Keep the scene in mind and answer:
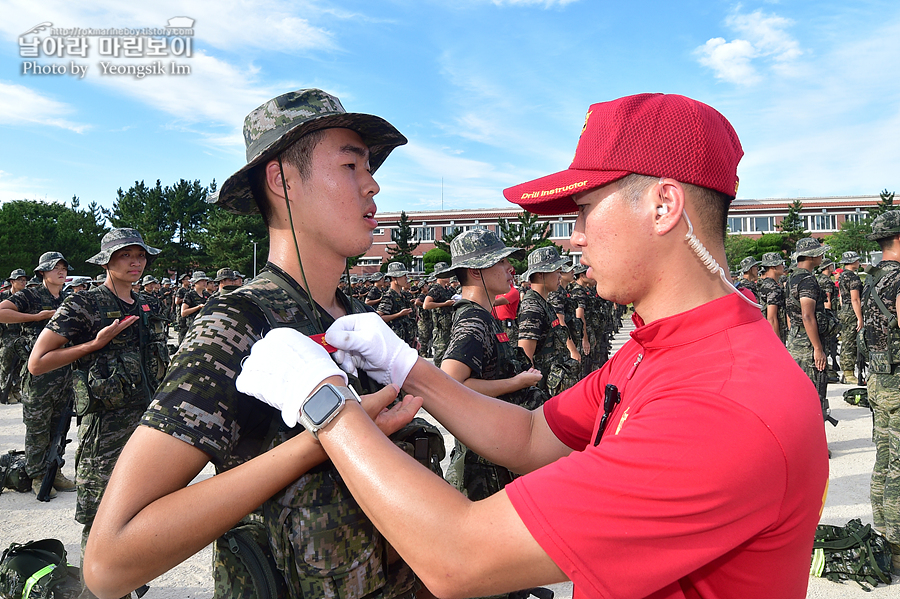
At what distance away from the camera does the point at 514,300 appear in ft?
23.1

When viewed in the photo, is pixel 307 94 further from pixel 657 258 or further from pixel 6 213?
pixel 6 213

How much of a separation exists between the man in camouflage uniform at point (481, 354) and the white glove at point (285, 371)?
7.35ft

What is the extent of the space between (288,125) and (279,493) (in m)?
1.11

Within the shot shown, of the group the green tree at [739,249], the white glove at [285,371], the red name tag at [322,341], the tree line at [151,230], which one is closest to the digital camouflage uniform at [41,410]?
the red name tag at [322,341]

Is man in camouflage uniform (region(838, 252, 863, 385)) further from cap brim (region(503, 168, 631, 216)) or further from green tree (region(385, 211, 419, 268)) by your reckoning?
green tree (region(385, 211, 419, 268))

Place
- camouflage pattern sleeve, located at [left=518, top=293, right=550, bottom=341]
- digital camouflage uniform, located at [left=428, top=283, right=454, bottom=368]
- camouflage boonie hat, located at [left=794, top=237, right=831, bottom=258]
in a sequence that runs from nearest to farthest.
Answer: camouflage pattern sleeve, located at [left=518, top=293, right=550, bottom=341], camouflage boonie hat, located at [left=794, top=237, right=831, bottom=258], digital camouflage uniform, located at [left=428, top=283, right=454, bottom=368]

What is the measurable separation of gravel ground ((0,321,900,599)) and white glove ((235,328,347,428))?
3588mm

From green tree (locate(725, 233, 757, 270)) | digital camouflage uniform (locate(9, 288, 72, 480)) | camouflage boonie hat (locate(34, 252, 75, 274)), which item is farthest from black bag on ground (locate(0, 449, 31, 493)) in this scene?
green tree (locate(725, 233, 757, 270))

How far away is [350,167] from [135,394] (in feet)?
12.6

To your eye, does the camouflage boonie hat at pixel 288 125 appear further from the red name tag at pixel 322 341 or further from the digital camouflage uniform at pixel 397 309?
the digital camouflage uniform at pixel 397 309

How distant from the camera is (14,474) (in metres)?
6.02

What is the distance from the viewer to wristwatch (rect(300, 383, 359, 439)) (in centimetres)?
121

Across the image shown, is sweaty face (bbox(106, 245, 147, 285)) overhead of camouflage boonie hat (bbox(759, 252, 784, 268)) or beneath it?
beneath

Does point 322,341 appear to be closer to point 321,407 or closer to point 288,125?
point 321,407
